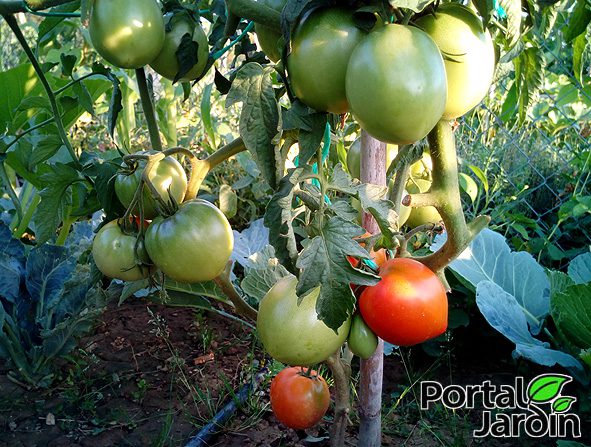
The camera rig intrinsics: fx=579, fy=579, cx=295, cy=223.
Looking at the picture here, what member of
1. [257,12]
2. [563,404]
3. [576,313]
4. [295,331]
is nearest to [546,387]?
[563,404]

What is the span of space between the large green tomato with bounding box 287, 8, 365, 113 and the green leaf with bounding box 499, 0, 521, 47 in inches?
5.3

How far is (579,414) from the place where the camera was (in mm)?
1571

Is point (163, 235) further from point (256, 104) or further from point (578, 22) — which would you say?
point (578, 22)

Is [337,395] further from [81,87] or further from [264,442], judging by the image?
[81,87]

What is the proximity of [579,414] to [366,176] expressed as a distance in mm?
1114

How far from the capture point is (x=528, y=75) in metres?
0.73

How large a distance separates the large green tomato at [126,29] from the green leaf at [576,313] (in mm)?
1164

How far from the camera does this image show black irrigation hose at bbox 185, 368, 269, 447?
144 cm

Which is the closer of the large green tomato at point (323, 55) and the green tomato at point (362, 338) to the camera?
the large green tomato at point (323, 55)

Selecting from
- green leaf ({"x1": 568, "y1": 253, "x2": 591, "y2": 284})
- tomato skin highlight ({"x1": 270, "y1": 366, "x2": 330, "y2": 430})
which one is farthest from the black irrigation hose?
green leaf ({"x1": 568, "y1": 253, "x2": 591, "y2": 284})

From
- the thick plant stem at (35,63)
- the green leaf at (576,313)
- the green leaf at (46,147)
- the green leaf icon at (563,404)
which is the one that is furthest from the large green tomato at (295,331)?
the green leaf icon at (563,404)

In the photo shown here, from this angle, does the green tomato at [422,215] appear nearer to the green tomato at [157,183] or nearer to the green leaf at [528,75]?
the green leaf at [528,75]

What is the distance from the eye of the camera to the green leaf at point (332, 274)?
22.8 inches

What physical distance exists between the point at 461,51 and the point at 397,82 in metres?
0.11
